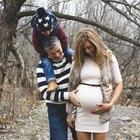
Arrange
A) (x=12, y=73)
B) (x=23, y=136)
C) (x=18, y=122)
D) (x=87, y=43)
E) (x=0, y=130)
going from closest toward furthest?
(x=87, y=43), (x=23, y=136), (x=0, y=130), (x=18, y=122), (x=12, y=73)

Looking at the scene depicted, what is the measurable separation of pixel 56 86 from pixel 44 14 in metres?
0.63

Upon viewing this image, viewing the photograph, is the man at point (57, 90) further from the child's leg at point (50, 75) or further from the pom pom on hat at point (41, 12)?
the pom pom on hat at point (41, 12)

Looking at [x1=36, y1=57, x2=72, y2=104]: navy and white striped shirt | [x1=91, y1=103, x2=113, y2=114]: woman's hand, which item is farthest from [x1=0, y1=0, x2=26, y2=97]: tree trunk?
[x1=91, y1=103, x2=113, y2=114]: woman's hand

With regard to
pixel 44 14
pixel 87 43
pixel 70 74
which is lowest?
pixel 70 74

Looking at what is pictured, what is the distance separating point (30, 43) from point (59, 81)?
43.0 feet

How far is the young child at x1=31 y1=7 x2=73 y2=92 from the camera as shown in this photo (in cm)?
334

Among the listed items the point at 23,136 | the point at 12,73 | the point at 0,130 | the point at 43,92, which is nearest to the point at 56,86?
the point at 43,92

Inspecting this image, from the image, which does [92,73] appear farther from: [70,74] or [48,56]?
[48,56]

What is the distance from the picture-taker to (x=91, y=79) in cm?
334

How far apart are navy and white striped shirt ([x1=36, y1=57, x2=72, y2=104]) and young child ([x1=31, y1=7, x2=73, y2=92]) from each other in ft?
0.19

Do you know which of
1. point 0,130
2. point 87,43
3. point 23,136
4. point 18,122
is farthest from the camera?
point 18,122

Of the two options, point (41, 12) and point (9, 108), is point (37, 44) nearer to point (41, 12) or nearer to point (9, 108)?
point (41, 12)

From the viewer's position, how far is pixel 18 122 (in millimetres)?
8352

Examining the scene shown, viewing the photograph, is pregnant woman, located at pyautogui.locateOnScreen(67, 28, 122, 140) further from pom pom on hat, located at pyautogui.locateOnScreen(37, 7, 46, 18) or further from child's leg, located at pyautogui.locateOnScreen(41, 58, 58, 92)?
pom pom on hat, located at pyautogui.locateOnScreen(37, 7, 46, 18)
